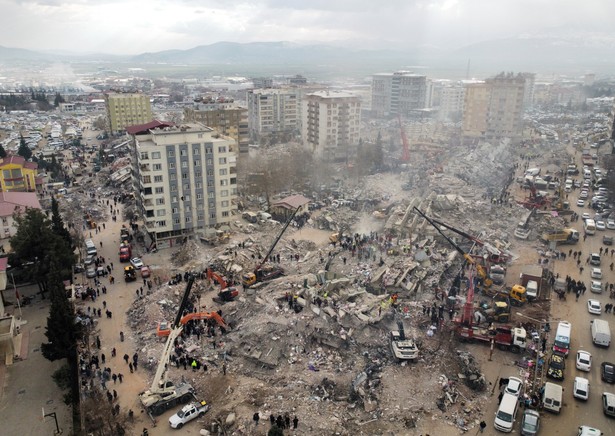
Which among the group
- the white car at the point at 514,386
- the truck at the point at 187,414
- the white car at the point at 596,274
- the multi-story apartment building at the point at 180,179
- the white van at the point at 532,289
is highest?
the multi-story apartment building at the point at 180,179

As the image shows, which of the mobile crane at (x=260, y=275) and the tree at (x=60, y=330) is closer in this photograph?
the tree at (x=60, y=330)

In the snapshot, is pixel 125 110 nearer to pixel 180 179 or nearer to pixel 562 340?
pixel 180 179

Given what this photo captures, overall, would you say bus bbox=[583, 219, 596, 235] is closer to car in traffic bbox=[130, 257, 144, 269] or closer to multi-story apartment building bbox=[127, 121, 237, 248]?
multi-story apartment building bbox=[127, 121, 237, 248]

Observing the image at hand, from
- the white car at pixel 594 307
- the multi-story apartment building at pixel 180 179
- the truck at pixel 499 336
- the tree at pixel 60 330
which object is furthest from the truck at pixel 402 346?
the multi-story apartment building at pixel 180 179

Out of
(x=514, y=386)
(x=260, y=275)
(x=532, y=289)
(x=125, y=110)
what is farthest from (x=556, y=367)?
(x=125, y=110)

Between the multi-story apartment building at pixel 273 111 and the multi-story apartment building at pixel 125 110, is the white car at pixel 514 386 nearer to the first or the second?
the multi-story apartment building at pixel 273 111

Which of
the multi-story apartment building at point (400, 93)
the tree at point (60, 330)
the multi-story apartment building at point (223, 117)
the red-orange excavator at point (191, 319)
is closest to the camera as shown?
the tree at point (60, 330)

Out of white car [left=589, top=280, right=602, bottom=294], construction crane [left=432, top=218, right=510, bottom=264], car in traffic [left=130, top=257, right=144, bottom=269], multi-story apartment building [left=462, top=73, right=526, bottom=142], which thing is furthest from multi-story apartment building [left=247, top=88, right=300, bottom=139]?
white car [left=589, top=280, right=602, bottom=294]
